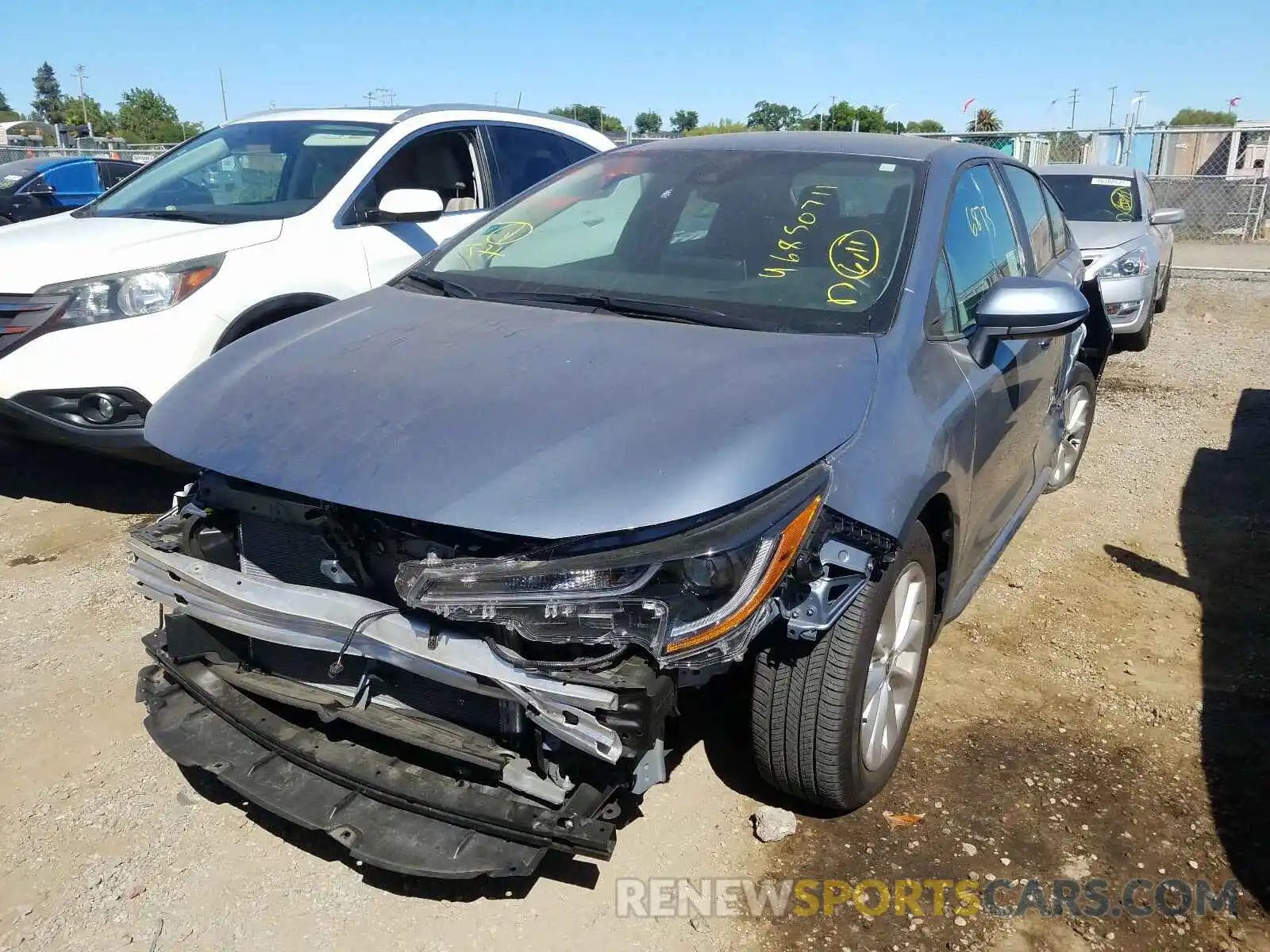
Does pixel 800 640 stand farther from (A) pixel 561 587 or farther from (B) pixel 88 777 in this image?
(B) pixel 88 777

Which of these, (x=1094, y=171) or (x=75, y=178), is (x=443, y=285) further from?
(x=75, y=178)

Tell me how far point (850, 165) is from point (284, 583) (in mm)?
2272

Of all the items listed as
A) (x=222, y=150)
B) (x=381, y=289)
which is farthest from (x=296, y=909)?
(x=222, y=150)

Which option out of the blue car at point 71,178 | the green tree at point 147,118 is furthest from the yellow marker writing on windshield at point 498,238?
the green tree at point 147,118

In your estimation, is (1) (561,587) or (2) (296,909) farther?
(2) (296,909)

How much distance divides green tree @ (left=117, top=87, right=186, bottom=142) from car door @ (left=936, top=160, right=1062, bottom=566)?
61938 mm

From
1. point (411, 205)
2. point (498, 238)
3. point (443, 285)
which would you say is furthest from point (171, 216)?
point (443, 285)

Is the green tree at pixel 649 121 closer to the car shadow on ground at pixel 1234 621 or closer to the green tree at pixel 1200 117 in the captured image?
the green tree at pixel 1200 117

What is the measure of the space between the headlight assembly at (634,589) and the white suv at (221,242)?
9.41 feet

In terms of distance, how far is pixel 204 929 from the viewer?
7.98 ft

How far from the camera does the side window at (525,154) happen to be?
602 cm

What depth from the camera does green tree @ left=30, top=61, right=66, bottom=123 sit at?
110 meters

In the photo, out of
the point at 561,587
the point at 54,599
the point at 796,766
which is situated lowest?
the point at 54,599

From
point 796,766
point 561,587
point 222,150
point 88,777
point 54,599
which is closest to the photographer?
point 561,587
